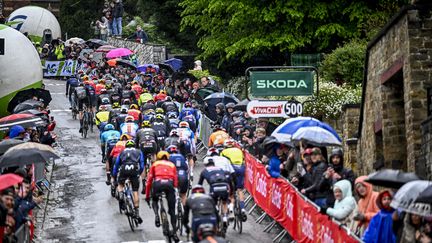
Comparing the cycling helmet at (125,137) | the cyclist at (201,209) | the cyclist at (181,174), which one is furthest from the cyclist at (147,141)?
the cyclist at (201,209)

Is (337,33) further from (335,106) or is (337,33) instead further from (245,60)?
(335,106)

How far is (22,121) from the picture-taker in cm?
2859

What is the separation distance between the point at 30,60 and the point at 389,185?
25592mm

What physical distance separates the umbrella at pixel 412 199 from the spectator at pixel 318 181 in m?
5.40

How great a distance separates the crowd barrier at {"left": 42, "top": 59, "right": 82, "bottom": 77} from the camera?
2411 inches

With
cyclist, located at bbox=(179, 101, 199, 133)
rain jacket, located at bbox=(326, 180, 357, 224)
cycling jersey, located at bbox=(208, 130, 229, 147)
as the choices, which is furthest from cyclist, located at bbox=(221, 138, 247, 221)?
cyclist, located at bbox=(179, 101, 199, 133)

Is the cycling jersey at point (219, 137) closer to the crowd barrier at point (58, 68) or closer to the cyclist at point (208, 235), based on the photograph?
the cyclist at point (208, 235)

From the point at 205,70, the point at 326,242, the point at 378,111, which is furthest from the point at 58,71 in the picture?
the point at 326,242

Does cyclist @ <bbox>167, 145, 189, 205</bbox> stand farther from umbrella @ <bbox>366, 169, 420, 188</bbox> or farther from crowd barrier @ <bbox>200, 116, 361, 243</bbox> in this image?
umbrella @ <bbox>366, 169, 420, 188</bbox>

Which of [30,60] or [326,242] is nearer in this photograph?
[326,242]

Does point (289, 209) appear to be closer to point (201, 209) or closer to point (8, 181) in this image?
point (201, 209)

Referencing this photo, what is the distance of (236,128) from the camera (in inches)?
1244

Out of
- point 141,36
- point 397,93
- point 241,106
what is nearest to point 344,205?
point 397,93

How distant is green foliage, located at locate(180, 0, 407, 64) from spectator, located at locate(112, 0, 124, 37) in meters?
20.9
